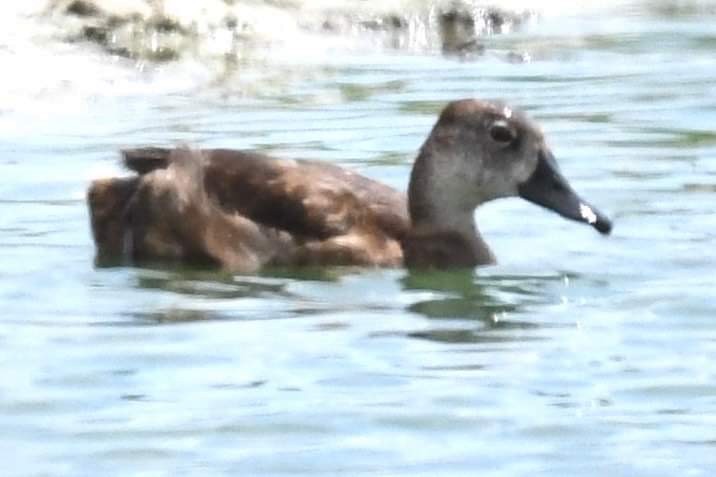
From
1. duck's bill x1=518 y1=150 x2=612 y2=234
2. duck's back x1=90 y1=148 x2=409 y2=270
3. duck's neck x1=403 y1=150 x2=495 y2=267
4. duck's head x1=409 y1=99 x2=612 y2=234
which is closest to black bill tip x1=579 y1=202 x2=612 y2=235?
duck's bill x1=518 y1=150 x2=612 y2=234

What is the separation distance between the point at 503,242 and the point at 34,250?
2.10 metres

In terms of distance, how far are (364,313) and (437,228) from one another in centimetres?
139

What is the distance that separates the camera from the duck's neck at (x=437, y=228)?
38.8ft

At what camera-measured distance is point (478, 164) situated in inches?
474

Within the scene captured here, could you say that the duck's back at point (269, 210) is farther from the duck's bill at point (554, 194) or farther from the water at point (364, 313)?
the duck's bill at point (554, 194)

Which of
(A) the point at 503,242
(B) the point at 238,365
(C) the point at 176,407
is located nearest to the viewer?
(C) the point at 176,407

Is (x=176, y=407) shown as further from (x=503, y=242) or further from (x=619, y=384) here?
(x=503, y=242)

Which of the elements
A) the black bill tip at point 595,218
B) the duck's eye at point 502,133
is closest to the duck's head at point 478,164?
the duck's eye at point 502,133

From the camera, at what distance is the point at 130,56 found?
16.7 m

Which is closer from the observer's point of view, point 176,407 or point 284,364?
point 176,407

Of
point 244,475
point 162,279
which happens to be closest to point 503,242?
point 162,279

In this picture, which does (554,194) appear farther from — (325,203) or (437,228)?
(325,203)

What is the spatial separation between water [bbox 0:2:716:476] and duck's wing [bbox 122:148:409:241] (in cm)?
28

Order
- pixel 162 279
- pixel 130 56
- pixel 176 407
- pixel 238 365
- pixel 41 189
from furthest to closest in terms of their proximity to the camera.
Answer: pixel 130 56, pixel 41 189, pixel 162 279, pixel 238 365, pixel 176 407
